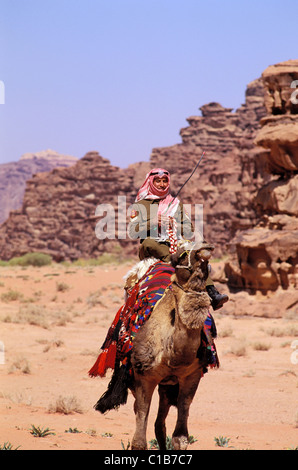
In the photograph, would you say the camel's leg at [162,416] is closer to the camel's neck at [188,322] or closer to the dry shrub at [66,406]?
the camel's neck at [188,322]

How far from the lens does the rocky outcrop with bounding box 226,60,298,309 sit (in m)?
23.7

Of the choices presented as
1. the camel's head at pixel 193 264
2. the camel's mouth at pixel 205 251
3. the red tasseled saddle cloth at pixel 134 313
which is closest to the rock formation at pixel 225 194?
the red tasseled saddle cloth at pixel 134 313

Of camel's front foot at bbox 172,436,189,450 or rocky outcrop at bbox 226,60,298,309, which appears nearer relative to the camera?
camel's front foot at bbox 172,436,189,450

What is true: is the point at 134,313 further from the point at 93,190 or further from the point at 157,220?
the point at 93,190

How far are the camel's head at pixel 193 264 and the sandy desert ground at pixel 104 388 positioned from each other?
2909 millimetres

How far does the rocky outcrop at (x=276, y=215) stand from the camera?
23703mm

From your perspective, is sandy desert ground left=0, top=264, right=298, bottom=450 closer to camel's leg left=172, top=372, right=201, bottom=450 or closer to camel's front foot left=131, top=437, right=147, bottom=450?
camel's front foot left=131, top=437, right=147, bottom=450

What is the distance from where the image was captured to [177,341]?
5.73m

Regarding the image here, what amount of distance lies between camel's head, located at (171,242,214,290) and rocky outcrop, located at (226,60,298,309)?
59.3 ft

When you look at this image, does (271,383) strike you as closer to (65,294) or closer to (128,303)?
(128,303)

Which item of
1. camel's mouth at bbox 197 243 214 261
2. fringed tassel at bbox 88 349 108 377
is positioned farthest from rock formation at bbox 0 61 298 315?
camel's mouth at bbox 197 243 214 261

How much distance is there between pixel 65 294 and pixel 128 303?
93.4 feet
